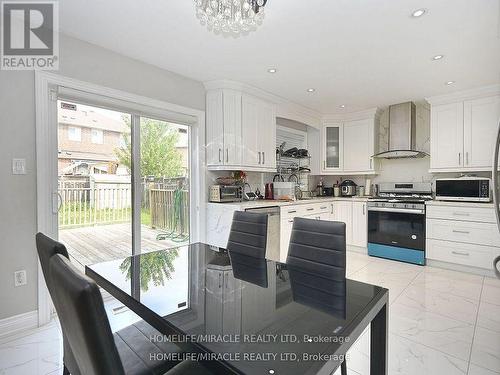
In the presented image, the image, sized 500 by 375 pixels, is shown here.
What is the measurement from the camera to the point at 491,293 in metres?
2.83

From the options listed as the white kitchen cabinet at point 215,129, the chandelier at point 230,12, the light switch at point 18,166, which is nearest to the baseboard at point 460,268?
the white kitchen cabinet at point 215,129

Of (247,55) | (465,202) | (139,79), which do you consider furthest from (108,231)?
(465,202)

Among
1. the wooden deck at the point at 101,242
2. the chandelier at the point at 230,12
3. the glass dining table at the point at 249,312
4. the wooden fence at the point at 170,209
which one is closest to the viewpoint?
the glass dining table at the point at 249,312

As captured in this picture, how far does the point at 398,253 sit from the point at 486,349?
7.04 feet

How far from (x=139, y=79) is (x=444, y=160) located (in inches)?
165

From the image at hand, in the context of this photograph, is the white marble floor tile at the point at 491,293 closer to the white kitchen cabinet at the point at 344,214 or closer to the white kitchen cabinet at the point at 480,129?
the white kitchen cabinet at the point at 480,129

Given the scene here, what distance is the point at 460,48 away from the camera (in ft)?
8.17

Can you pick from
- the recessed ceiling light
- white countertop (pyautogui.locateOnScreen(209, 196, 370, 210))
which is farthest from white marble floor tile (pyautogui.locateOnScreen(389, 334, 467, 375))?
the recessed ceiling light

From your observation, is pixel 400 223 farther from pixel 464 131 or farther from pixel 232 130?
pixel 232 130

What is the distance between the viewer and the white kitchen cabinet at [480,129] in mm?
3451

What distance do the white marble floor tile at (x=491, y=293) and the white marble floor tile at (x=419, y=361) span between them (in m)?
1.35

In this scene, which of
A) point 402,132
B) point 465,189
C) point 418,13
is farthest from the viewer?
point 402,132

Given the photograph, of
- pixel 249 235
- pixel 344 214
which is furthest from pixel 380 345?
pixel 344 214

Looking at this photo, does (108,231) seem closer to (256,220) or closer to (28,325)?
(28,325)
